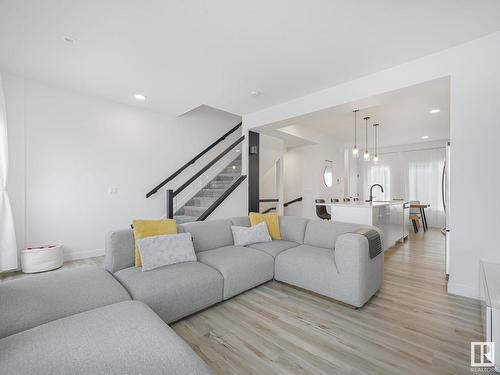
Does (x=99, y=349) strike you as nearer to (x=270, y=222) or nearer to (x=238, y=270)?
(x=238, y=270)

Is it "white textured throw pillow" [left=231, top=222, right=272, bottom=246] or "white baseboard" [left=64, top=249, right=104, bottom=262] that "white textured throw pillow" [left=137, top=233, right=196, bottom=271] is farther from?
"white baseboard" [left=64, top=249, right=104, bottom=262]

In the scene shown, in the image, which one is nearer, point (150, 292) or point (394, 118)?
point (150, 292)

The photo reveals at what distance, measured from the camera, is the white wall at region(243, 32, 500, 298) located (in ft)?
7.64

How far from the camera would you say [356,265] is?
2152 mm

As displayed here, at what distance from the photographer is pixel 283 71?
9.93 ft

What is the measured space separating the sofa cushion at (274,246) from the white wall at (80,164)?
1583mm

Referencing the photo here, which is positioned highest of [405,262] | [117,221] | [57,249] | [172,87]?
[172,87]

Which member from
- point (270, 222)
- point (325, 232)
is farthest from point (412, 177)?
point (270, 222)

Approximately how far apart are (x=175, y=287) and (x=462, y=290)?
295cm

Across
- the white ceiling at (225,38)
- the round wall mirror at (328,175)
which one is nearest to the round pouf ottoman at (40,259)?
the white ceiling at (225,38)

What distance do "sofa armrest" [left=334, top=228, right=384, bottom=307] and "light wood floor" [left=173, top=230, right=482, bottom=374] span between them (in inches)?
6.1

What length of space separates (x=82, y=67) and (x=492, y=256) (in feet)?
16.9

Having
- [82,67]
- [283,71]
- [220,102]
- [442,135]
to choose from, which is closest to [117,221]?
[82,67]

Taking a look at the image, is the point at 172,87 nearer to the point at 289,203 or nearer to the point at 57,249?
the point at 57,249
